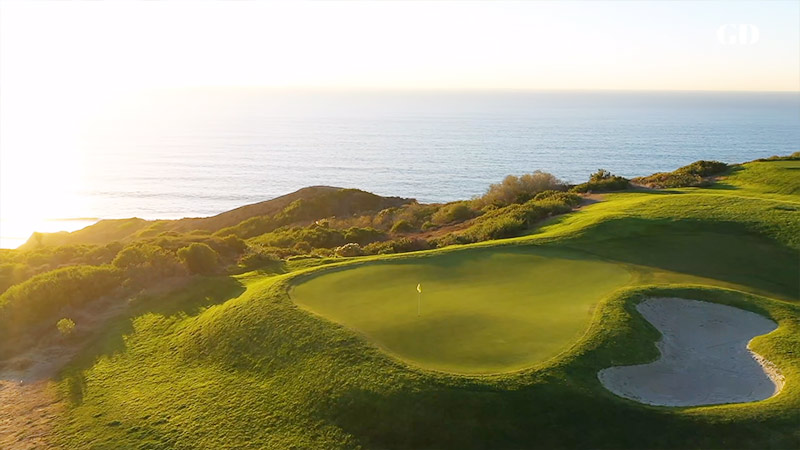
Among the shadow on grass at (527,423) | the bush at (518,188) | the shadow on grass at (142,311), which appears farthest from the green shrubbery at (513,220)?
the shadow on grass at (527,423)

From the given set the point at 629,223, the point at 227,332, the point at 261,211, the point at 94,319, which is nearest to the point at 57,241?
the point at 261,211

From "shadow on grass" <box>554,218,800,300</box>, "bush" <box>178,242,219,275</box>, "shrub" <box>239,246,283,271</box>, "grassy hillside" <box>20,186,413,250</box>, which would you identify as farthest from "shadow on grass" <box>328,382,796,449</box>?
"grassy hillside" <box>20,186,413,250</box>

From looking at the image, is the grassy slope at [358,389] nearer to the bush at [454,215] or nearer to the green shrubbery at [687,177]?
the green shrubbery at [687,177]

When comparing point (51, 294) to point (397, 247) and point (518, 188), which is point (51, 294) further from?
point (518, 188)

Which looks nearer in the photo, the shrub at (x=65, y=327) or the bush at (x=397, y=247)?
the shrub at (x=65, y=327)

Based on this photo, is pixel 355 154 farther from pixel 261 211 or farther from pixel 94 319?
pixel 94 319

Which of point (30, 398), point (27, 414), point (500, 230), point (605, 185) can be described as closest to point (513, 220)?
point (500, 230)
